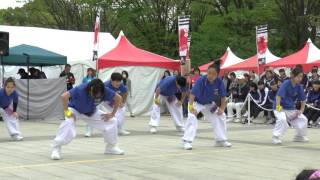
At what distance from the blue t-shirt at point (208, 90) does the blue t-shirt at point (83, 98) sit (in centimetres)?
215

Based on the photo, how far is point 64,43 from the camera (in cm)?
2636

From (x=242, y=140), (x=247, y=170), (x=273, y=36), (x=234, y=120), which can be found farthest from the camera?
(x=273, y=36)

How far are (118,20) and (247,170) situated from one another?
3274 centimetres

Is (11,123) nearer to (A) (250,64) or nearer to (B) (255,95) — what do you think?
(B) (255,95)

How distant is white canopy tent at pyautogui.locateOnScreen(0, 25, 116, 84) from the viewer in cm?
2447

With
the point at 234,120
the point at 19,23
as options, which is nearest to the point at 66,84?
the point at 234,120

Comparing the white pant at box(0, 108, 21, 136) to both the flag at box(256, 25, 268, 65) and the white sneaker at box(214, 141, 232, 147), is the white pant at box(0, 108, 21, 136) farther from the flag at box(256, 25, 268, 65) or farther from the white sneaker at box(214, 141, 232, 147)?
the flag at box(256, 25, 268, 65)

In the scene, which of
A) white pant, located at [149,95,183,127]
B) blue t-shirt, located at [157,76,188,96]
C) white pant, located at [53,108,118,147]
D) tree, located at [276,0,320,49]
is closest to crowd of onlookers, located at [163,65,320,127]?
white pant, located at [149,95,183,127]

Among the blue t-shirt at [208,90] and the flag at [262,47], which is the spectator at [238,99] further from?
the blue t-shirt at [208,90]

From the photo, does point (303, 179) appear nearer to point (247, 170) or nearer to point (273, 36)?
point (247, 170)

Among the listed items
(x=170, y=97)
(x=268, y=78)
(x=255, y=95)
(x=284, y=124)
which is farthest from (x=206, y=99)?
(x=268, y=78)

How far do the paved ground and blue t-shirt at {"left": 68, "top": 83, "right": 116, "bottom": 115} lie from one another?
85cm

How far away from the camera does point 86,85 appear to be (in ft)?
29.2

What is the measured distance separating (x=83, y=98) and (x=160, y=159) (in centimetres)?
163
